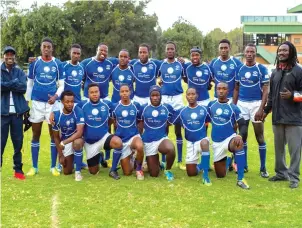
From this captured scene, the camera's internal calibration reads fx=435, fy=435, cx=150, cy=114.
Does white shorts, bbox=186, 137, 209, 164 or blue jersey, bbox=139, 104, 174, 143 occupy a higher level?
blue jersey, bbox=139, 104, 174, 143

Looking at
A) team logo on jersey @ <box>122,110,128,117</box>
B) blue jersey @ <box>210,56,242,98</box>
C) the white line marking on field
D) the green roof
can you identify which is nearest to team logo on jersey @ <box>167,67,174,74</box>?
blue jersey @ <box>210,56,242,98</box>

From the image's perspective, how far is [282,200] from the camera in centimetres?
629

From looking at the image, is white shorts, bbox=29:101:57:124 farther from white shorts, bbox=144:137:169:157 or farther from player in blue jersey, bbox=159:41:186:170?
player in blue jersey, bbox=159:41:186:170

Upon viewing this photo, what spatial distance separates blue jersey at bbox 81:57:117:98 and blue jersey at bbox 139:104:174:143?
3.82 ft

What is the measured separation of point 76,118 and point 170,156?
1740mm

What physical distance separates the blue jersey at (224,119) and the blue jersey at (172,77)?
1.24 m

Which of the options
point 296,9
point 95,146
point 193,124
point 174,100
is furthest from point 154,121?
point 296,9

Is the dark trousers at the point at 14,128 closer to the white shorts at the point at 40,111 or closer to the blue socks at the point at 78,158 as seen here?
the white shorts at the point at 40,111

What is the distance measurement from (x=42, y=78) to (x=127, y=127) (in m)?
1.74

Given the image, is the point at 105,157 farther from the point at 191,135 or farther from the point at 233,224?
the point at 233,224

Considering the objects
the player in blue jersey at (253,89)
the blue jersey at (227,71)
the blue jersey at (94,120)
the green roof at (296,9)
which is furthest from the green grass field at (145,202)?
the green roof at (296,9)

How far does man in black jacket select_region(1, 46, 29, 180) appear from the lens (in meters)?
6.94

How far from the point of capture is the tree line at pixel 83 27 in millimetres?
48781

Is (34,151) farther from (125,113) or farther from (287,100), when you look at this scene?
(287,100)
